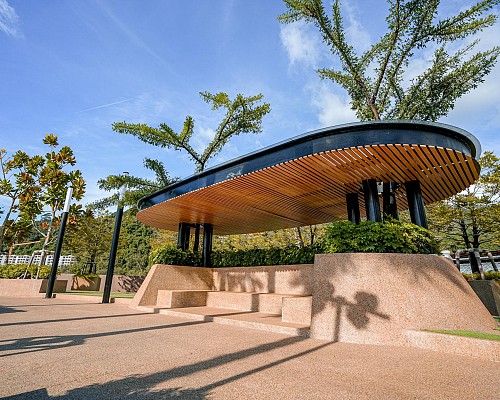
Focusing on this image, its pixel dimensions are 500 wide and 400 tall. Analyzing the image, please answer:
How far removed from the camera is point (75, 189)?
726 inches

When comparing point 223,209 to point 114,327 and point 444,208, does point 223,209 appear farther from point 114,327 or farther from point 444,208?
point 444,208

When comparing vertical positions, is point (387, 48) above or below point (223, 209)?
above

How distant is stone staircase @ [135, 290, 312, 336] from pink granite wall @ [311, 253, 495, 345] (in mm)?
818

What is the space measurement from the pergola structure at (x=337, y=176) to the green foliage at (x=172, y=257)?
5.07 ft

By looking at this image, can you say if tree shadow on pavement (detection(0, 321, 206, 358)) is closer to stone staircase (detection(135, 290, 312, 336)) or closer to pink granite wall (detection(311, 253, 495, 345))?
stone staircase (detection(135, 290, 312, 336))

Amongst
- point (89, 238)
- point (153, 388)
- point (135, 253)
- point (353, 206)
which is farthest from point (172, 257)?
point (135, 253)

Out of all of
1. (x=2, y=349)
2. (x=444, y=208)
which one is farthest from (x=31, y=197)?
(x=444, y=208)

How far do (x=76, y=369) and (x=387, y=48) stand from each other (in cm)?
1854

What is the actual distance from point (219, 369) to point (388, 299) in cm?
369

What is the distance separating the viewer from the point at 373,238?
20.7 ft

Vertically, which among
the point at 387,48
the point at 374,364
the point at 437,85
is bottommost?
the point at 374,364

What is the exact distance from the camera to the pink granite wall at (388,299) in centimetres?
529

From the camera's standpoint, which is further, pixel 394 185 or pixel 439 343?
pixel 394 185

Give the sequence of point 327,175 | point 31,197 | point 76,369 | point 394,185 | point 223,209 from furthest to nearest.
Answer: point 31,197 → point 223,209 → point 394,185 → point 327,175 → point 76,369
